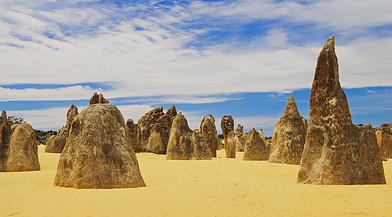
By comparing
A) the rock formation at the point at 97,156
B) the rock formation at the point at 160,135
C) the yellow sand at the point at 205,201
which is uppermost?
the rock formation at the point at 160,135

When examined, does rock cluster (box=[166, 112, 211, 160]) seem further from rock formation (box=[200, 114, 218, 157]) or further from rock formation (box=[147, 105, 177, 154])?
rock formation (box=[147, 105, 177, 154])

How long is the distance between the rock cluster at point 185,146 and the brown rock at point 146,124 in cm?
623

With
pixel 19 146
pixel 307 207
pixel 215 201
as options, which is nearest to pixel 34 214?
pixel 215 201

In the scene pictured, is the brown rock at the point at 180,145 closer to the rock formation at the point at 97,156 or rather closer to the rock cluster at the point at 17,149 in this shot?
the rock cluster at the point at 17,149

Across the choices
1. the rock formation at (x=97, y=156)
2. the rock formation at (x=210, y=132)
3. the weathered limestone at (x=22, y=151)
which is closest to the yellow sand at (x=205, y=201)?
the rock formation at (x=97, y=156)

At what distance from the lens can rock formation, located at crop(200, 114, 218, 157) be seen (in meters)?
21.6

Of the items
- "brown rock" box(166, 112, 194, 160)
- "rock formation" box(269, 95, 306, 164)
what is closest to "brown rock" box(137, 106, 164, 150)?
"brown rock" box(166, 112, 194, 160)

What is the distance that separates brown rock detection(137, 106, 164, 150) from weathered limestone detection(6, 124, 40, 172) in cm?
1238

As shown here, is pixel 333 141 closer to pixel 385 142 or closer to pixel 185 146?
pixel 185 146

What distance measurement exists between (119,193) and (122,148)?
150 centimetres

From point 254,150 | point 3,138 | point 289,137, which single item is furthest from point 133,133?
point 3,138

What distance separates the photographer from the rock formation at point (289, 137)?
602 inches

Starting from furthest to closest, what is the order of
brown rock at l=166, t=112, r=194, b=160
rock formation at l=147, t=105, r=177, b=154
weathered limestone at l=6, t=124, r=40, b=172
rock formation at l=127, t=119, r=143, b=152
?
1. rock formation at l=127, t=119, r=143, b=152
2. rock formation at l=147, t=105, r=177, b=154
3. brown rock at l=166, t=112, r=194, b=160
4. weathered limestone at l=6, t=124, r=40, b=172

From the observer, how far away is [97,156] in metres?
6.97
